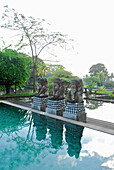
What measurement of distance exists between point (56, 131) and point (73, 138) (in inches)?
34.4

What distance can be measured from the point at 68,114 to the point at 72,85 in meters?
1.56

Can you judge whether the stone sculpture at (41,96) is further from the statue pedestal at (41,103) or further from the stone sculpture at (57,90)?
the stone sculpture at (57,90)

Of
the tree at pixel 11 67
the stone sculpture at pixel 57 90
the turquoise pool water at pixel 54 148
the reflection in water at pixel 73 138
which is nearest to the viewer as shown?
the turquoise pool water at pixel 54 148

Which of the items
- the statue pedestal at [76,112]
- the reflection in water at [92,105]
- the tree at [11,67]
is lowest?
the reflection in water at [92,105]

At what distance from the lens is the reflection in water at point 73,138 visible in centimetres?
359

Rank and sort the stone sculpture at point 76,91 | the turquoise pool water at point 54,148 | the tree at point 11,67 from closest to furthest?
the turquoise pool water at point 54,148, the stone sculpture at point 76,91, the tree at point 11,67

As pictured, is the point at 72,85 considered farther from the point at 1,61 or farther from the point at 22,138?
the point at 1,61

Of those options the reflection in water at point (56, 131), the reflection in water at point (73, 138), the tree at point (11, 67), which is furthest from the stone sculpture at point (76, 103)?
the tree at point (11, 67)

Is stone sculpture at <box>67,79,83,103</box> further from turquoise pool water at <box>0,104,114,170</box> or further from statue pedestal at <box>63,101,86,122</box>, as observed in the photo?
turquoise pool water at <box>0,104,114,170</box>

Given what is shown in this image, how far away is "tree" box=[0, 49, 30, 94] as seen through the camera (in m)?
13.9

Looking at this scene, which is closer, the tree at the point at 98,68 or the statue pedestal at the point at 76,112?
the statue pedestal at the point at 76,112

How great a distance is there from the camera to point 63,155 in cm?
338

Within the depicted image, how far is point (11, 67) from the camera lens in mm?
14086

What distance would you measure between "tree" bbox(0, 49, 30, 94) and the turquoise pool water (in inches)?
383
